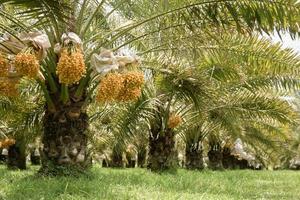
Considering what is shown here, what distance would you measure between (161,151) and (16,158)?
16.9ft

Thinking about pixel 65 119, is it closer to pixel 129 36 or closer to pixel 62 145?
pixel 62 145

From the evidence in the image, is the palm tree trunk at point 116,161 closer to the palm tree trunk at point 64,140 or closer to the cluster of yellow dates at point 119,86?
the palm tree trunk at point 64,140

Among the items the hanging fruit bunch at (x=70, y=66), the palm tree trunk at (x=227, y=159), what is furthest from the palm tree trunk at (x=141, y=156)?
the hanging fruit bunch at (x=70, y=66)

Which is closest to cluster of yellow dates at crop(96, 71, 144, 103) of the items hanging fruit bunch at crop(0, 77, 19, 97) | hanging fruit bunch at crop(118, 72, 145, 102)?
hanging fruit bunch at crop(118, 72, 145, 102)

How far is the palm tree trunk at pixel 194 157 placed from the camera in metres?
17.5

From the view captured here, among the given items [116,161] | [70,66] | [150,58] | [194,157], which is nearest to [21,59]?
[70,66]

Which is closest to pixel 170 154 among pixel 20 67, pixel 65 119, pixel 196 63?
pixel 196 63

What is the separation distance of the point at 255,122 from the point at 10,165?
8697 millimetres

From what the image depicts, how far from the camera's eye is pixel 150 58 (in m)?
9.54

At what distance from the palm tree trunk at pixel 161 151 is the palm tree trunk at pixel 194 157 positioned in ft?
16.1

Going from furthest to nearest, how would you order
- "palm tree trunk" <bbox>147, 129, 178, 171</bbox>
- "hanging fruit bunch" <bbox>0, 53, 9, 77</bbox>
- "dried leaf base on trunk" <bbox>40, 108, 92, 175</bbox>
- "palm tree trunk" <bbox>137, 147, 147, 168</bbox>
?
"palm tree trunk" <bbox>137, 147, 147, 168</bbox>
"palm tree trunk" <bbox>147, 129, 178, 171</bbox>
"dried leaf base on trunk" <bbox>40, 108, 92, 175</bbox>
"hanging fruit bunch" <bbox>0, 53, 9, 77</bbox>

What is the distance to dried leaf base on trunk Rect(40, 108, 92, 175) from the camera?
24.3 ft

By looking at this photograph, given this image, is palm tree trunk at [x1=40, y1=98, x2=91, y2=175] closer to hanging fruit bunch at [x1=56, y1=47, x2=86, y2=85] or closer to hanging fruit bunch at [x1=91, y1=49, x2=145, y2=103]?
hanging fruit bunch at [x1=91, y1=49, x2=145, y2=103]

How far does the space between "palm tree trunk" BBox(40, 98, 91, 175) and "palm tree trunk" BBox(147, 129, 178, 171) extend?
16.3ft
